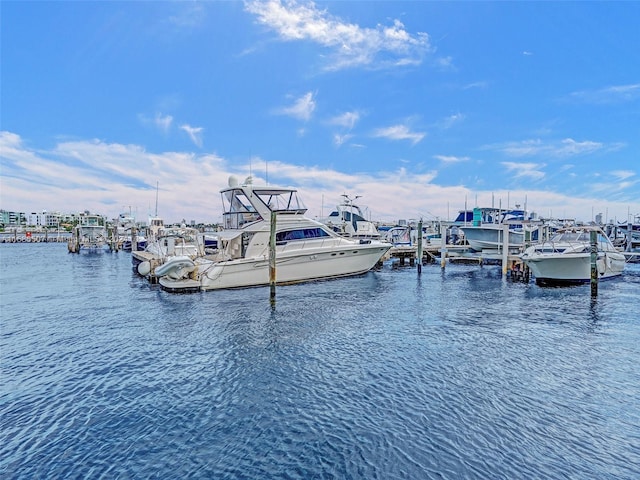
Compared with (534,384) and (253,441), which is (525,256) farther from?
(253,441)

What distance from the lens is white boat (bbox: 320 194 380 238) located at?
4578 centimetres

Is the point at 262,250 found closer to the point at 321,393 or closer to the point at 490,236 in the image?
the point at 321,393

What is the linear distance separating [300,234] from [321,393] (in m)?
16.5

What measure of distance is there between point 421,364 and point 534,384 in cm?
272

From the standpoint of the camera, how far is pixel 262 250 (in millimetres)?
23234

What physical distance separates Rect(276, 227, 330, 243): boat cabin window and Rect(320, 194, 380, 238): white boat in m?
19.7

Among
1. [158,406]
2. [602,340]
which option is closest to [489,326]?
[602,340]

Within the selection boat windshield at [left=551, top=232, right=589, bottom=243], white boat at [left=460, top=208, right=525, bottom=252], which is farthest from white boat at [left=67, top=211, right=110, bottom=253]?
boat windshield at [left=551, top=232, right=589, bottom=243]

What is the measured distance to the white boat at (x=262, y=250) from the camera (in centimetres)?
2172

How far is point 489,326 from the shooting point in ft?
45.3

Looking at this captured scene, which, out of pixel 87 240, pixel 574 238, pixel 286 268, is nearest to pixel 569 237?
pixel 574 238

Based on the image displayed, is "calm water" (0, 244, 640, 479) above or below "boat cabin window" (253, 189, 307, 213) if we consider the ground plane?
below

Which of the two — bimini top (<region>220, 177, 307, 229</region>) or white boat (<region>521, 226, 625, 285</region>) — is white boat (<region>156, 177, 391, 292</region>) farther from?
white boat (<region>521, 226, 625, 285</region>)

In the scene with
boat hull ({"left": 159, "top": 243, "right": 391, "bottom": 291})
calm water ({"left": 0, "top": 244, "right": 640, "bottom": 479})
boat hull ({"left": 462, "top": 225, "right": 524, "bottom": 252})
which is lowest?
calm water ({"left": 0, "top": 244, "right": 640, "bottom": 479})
